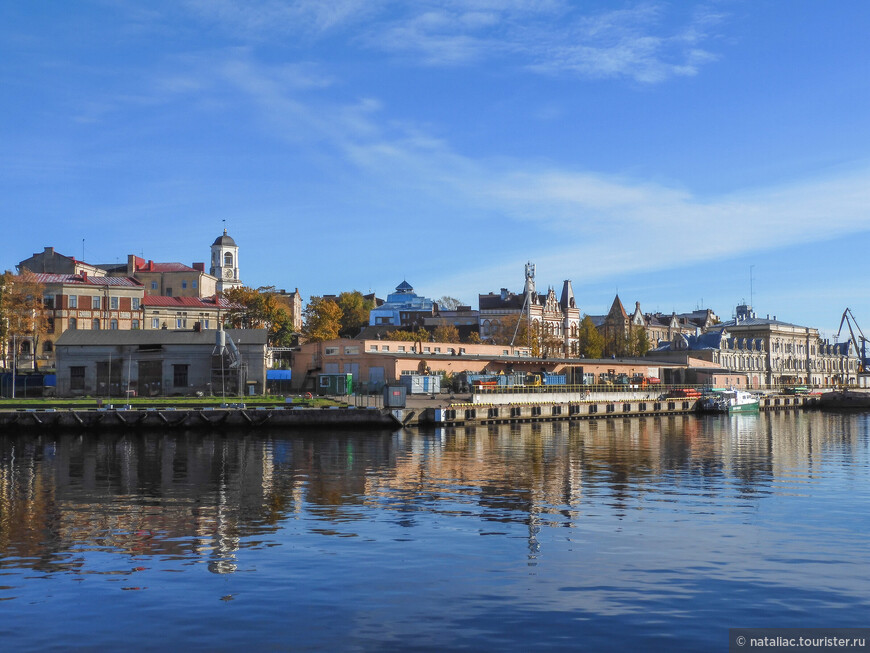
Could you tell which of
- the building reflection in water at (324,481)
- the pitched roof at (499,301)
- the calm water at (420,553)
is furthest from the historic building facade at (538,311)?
the calm water at (420,553)

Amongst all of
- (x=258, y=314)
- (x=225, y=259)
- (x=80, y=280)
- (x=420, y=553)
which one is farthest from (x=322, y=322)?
(x=420, y=553)

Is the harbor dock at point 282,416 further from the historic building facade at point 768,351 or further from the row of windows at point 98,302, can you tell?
the historic building facade at point 768,351

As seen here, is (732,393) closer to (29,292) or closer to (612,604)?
(29,292)

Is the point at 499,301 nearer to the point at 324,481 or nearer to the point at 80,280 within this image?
the point at 80,280

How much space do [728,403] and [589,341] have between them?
55613mm

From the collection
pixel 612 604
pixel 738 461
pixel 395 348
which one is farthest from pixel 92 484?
pixel 395 348

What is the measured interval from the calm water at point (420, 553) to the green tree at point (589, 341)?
110 meters

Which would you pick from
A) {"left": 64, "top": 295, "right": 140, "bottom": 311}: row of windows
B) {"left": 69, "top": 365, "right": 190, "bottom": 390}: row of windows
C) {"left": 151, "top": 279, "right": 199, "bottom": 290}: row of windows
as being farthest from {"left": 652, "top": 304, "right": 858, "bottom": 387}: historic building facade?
{"left": 69, "top": 365, "right": 190, "bottom": 390}: row of windows

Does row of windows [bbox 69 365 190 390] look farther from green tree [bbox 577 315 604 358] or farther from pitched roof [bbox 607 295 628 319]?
pitched roof [bbox 607 295 628 319]

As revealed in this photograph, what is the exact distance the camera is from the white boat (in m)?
102

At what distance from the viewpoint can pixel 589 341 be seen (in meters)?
156

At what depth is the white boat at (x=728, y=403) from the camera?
3999 inches

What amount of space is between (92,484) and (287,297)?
498 ft

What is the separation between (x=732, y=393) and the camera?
104m
